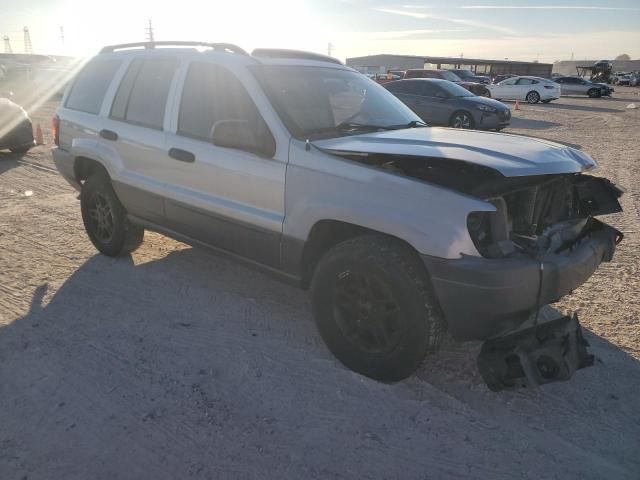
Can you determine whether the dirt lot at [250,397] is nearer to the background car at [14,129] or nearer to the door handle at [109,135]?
the door handle at [109,135]

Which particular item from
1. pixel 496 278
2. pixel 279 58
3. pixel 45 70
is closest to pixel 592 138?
pixel 279 58

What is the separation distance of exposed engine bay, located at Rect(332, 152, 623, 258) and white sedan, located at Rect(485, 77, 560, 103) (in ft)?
84.7

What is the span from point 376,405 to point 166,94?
2.86 meters

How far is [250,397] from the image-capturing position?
288 cm

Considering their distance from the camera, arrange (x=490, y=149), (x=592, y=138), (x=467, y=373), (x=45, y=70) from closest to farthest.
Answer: (x=490, y=149), (x=467, y=373), (x=592, y=138), (x=45, y=70)

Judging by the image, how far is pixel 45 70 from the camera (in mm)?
28859

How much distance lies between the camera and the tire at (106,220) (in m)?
4.66

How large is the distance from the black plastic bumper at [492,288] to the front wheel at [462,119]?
11529mm

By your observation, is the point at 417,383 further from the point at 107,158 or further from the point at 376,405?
the point at 107,158

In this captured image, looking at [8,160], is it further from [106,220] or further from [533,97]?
[533,97]

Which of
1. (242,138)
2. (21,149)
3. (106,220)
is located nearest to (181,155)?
(242,138)

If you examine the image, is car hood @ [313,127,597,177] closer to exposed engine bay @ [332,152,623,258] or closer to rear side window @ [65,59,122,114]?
exposed engine bay @ [332,152,623,258]

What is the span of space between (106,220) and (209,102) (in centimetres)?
184

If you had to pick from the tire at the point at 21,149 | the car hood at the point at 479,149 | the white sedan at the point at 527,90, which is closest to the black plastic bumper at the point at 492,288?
the car hood at the point at 479,149
